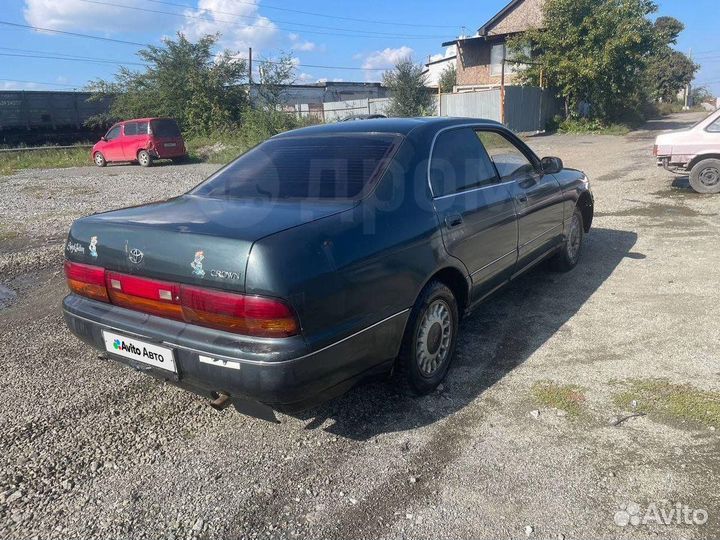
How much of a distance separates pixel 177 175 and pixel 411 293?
14.9 metres

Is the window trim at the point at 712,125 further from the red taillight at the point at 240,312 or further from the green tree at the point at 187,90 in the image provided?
the green tree at the point at 187,90

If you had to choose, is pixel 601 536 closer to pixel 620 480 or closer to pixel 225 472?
pixel 620 480

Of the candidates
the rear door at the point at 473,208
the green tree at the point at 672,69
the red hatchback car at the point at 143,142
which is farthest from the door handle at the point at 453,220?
the green tree at the point at 672,69

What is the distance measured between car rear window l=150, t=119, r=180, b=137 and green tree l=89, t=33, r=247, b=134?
725 cm

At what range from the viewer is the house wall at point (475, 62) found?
32.9 metres

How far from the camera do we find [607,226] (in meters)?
7.52

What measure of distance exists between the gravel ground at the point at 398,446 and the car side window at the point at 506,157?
1.16 meters

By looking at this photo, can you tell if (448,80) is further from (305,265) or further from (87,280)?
(305,265)

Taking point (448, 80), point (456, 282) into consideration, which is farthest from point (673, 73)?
point (456, 282)

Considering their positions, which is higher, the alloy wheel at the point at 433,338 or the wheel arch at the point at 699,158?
the wheel arch at the point at 699,158

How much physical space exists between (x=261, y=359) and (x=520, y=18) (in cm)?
3441

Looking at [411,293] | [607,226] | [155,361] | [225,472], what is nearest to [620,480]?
[411,293]

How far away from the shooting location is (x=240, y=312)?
7.72ft

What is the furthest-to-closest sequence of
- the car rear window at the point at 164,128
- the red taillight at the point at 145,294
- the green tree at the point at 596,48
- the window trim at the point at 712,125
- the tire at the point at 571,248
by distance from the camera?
1. the green tree at the point at 596,48
2. the car rear window at the point at 164,128
3. the window trim at the point at 712,125
4. the tire at the point at 571,248
5. the red taillight at the point at 145,294
